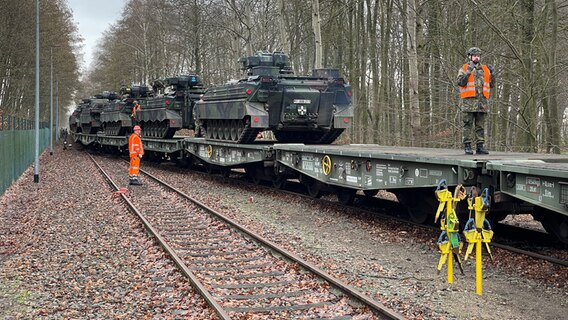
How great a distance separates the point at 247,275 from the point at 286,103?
8613mm

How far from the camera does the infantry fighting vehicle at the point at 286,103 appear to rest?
15523 mm

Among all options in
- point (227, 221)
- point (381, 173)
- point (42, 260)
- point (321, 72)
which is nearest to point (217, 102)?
point (321, 72)

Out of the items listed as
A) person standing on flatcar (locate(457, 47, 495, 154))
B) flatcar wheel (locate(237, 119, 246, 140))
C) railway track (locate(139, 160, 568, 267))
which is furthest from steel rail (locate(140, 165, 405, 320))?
flatcar wheel (locate(237, 119, 246, 140))

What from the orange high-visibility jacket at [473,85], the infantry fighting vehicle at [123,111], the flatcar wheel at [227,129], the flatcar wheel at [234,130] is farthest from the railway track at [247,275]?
the infantry fighting vehicle at [123,111]

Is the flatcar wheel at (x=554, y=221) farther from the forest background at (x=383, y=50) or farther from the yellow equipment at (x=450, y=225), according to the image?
the forest background at (x=383, y=50)

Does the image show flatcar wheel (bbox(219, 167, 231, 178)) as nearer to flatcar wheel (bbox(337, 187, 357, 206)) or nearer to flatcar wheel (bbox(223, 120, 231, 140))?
flatcar wheel (bbox(223, 120, 231, 140))

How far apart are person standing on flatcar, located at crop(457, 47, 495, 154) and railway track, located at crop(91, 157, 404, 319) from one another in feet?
11.6

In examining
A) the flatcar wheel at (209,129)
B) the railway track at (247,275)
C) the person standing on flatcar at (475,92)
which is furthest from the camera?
the flatcar wheel at (209,129)

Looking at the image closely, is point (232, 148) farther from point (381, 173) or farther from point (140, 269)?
point (140, 269)

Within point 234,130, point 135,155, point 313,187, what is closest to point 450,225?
point 313,187

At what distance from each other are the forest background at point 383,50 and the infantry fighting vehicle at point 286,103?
363 cm

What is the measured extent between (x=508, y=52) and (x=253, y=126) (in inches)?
321

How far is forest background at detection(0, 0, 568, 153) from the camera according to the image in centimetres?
1661

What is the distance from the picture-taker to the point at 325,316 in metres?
5.91
